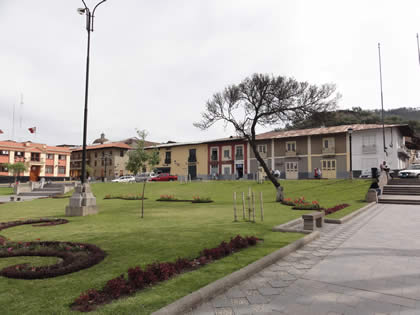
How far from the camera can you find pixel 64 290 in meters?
3.89

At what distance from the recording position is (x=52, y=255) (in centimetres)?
569

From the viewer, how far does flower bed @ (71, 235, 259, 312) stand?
3.47m

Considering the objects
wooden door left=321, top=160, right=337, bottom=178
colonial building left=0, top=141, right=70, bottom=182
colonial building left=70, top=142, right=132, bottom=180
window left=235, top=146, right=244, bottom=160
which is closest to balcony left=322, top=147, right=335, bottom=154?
wooden door left=321, top=160, right=337, bottom=178

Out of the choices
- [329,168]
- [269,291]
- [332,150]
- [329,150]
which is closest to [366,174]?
[329,168]

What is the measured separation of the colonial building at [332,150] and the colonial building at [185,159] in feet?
33.9

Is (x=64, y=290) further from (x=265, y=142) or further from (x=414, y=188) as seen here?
(x=265, y=142)

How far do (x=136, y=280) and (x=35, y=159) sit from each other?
65.6 m

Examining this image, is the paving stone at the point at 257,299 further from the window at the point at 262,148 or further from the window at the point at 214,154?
the window at the point at 214,154

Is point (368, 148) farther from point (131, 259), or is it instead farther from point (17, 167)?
point (17, 167)

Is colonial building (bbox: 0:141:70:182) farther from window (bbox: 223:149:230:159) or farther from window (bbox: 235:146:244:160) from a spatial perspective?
window (bbox: 235:146:244:160)

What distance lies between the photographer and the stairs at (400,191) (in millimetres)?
19397

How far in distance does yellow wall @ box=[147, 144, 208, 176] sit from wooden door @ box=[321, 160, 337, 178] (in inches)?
818

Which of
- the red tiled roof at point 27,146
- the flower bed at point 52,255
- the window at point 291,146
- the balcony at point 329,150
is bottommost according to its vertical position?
the flower bed at point 52,255

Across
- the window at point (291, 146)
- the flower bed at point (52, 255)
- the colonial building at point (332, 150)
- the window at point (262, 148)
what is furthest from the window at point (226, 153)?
the flower bed at point (52, 255)
